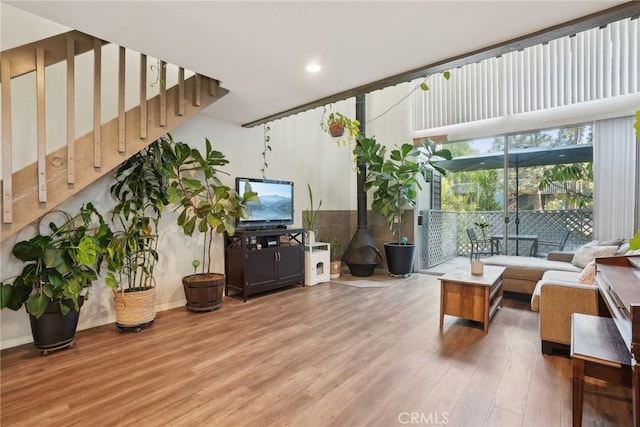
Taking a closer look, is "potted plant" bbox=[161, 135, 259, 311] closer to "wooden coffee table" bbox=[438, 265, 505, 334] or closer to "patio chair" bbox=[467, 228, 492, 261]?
"wooden coffee table" bbox=[438, 265, 505, 334]

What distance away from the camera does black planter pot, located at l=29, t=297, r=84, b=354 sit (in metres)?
2.47

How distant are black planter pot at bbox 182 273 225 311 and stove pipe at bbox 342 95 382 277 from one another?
258 centimetres

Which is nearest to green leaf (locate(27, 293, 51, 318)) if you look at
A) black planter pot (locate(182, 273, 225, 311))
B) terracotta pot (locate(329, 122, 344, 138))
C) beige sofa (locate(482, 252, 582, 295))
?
black planter pot (locate(182, 273, 225, 311))

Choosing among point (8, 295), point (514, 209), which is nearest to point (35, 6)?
point (8, 295)

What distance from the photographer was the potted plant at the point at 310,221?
4.98m

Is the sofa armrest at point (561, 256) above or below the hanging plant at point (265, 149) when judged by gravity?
below

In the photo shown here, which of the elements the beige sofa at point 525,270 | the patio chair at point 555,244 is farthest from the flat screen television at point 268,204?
the patio chair at point 555,244

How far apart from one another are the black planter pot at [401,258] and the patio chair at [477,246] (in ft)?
5.13

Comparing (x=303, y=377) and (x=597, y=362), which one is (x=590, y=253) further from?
(x=303, y=377)

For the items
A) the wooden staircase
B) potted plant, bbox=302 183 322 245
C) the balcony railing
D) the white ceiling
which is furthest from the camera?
potted plant, bbox=302 183 322 245

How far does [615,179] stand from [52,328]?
6.69m

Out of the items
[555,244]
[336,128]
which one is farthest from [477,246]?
[336,128]

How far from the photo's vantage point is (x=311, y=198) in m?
5.23

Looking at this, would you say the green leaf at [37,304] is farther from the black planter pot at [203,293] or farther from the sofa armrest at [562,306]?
the sofa armrest at [562,306]
